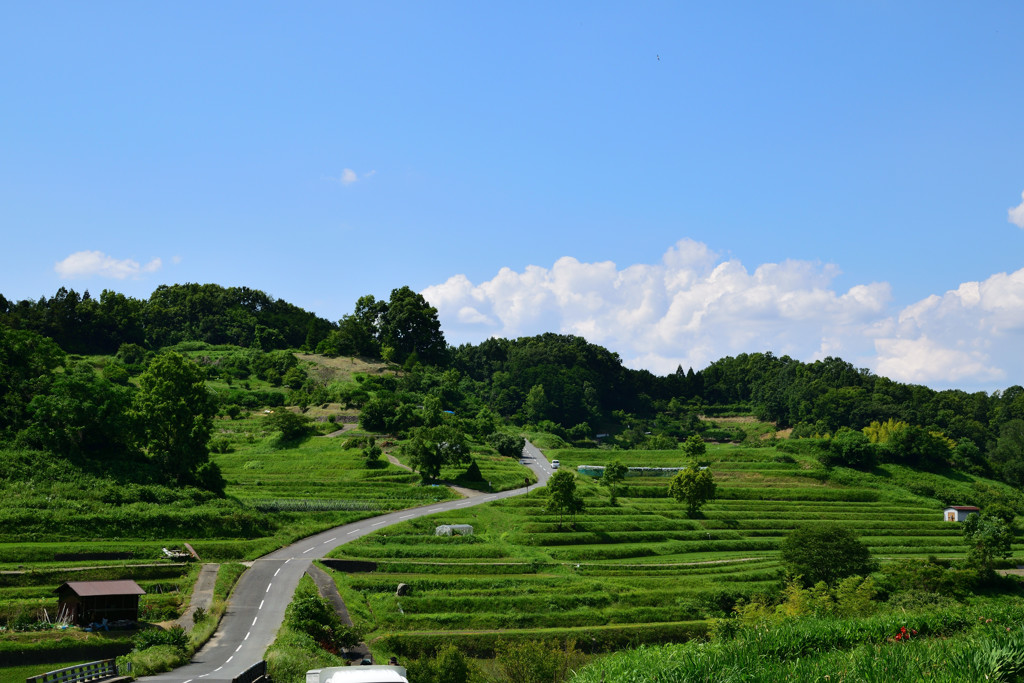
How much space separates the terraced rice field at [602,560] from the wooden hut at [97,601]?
40.0ft

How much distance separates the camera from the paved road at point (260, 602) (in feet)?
104

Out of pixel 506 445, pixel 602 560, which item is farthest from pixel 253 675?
pixel 506 445

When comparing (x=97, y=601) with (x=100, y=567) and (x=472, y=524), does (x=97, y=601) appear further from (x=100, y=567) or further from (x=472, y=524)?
(x=472, y=524)

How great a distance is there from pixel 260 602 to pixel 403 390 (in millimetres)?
79587

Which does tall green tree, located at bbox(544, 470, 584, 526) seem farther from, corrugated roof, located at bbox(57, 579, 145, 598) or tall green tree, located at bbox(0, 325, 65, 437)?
tall green tree, located at bbox(0, 325, 65, 437)

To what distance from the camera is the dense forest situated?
63219 millimetres

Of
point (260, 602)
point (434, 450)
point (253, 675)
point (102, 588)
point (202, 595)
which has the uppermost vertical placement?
point (434, 450)

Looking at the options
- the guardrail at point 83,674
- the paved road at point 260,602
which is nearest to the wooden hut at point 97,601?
the paved road at point 260,602

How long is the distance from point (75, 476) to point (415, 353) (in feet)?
280

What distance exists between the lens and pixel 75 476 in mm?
56812

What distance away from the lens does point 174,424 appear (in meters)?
64.8

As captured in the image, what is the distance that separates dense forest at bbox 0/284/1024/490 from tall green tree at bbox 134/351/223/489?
127 millimetres

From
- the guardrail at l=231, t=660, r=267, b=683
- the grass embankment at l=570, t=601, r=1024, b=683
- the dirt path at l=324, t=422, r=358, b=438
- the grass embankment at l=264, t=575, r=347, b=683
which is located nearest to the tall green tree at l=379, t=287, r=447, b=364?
the dirt path at l=324, t=422, r=358, b=438

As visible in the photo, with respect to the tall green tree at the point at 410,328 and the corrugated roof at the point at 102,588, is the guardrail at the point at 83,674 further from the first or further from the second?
the tall green tree at the point at 410,328
